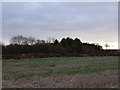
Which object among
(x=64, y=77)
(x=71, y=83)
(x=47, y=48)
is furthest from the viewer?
(x=47, y=48)

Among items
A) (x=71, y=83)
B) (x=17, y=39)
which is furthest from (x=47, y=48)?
(x=71, y=83)

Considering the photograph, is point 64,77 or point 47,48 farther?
point 47,48

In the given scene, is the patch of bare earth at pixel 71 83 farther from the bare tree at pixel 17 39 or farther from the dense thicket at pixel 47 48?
the bare tree at pixel 17 39

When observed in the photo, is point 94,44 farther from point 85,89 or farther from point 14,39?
point 85,89

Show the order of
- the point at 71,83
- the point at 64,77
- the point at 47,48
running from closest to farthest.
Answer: the point at 71,83 < the point at 64,77 < the point at 47,48

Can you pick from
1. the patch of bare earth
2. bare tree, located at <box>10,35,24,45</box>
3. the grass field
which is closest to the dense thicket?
bare tree, located at <box>10,35,24,45</box>

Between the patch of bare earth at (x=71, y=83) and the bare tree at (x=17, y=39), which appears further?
the bare tree at (x=17, y=39)

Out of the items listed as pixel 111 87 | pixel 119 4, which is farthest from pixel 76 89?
pixel 119 4

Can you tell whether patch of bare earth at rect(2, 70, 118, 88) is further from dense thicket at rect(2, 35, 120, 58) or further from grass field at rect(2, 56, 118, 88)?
dense thicket at rect(2, 35, 120, 58)

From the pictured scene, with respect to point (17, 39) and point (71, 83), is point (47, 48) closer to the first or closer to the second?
point (17, 39)

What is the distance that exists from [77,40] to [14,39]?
765 inches

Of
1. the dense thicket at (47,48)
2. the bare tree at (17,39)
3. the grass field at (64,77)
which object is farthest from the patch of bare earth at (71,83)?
the bare tree at (17,39)

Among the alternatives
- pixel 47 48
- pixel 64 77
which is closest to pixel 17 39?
pixel 47 48

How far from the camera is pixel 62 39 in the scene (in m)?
55.0
